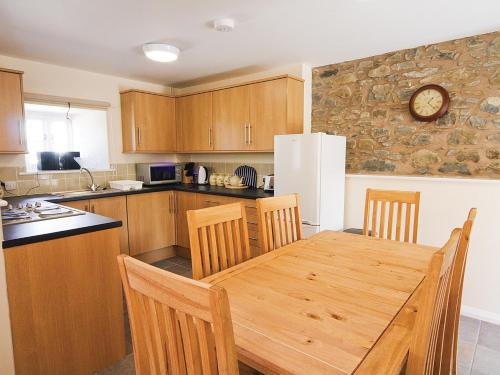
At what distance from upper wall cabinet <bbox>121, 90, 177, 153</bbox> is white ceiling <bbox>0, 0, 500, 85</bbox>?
609mm

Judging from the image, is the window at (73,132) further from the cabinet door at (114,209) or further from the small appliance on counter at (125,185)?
the cabinet door at (114,209)

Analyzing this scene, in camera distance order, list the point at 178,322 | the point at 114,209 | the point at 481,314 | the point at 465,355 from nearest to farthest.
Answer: the point at 178,322 < the point at 465,355 < the point at 481,314 < the point at 114,209

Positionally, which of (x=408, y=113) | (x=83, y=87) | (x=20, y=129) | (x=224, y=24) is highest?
(x=224, y=24)

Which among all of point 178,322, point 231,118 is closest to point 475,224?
point 231,118

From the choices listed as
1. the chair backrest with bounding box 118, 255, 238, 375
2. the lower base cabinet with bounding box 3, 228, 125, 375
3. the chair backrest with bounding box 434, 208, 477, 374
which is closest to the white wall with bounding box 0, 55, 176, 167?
the lower base cabinet with bounding box 3, 228, 125, 375

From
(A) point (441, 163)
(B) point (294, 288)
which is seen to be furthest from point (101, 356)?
(A) point (441, 163)

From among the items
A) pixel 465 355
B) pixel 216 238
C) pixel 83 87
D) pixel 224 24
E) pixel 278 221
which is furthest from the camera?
pixel 83 87

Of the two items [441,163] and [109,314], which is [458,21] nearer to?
[441,163]

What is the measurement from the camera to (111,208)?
329cm

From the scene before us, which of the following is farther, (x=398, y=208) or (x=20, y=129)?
(x=20, y=129)

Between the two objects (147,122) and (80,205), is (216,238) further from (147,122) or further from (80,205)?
(147,122)

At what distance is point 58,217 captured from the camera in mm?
2041

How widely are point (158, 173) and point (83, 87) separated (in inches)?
51.8

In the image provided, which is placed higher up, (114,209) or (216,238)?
(216,238)
